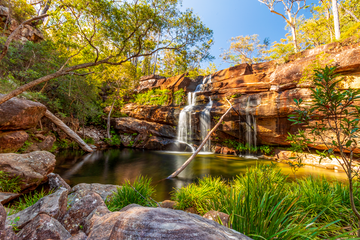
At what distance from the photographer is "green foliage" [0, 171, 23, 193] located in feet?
11.7

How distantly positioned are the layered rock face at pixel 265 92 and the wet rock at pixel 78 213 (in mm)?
10897

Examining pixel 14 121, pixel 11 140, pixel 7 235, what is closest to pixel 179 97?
pixel 14 121

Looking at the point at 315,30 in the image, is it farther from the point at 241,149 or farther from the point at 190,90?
the point at 241,149

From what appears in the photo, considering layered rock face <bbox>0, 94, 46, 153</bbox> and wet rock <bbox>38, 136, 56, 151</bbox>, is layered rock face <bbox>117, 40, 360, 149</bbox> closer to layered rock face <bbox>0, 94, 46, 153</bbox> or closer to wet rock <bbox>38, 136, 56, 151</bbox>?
wet rock <bbox>38, 136, 56, 151</bbox>

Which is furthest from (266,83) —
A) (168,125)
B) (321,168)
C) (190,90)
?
(168,125)

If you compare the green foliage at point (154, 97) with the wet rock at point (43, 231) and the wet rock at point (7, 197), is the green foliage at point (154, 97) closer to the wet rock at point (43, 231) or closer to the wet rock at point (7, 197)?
the wet rock at point (7, 197)

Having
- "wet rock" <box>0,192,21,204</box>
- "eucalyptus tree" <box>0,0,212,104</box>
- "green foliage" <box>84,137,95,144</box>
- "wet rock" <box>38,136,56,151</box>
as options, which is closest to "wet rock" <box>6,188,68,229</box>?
"wet rock" <box>0,192,21,204</box>

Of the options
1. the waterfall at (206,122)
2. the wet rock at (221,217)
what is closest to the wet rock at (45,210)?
the wet rock at (221,217)

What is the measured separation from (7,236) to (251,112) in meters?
12.1

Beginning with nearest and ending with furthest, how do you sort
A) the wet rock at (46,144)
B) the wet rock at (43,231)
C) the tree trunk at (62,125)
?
the wet rock at (43,231)
the tree trunk at (62,125)
the wet rock at (46,144)

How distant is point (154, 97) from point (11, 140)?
1224cm

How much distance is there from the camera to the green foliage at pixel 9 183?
3558 millimetres

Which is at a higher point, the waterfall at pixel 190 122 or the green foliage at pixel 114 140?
the waterfall at pixel 190 122

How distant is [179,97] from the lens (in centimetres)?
1602
